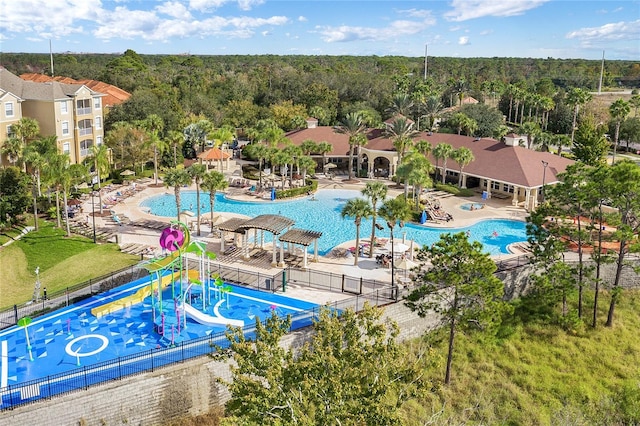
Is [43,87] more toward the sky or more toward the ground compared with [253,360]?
more toward the sky

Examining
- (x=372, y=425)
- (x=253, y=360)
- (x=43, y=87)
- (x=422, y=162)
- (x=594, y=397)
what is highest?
(x=43, y=87)

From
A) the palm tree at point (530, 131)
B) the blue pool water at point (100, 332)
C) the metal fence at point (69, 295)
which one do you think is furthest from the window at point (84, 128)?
the palm tree at point (530, 131)

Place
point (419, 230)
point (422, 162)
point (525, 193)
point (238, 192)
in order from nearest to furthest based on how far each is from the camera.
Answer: point (419, 230)
point (422, 162)
point (525, 193)
point (238, 192)

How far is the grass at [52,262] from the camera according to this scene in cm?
3281

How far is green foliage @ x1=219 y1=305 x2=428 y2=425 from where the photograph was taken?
15289 millimetres

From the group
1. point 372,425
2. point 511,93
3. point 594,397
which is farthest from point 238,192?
point 511,93

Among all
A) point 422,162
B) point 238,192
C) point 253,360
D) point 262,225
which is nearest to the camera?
point 253,360

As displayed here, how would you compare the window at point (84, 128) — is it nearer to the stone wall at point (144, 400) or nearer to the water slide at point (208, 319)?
the water slide at point (208, 319)

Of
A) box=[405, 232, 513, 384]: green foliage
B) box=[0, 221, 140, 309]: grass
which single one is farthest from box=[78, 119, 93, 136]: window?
box=[405, 232, 513, 384]: green foliage

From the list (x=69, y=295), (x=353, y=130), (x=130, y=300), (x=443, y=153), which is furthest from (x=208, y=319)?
(x=353, y=130)

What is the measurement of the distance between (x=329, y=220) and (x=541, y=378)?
77.7 feet

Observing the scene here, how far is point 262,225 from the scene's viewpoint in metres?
35.1

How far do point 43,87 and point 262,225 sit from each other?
3337cm

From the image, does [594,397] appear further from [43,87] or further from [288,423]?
[43,87]
